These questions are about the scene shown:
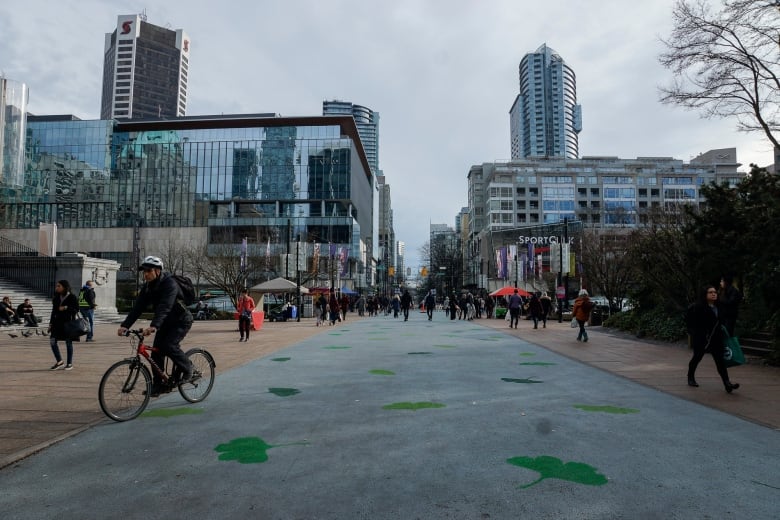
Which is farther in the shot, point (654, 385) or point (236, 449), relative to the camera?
point (654, 385)

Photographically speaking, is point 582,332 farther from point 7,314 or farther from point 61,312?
point 7,314

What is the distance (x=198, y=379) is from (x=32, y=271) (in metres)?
26.6

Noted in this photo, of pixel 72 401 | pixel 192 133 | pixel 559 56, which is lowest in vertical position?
pixel 72 401

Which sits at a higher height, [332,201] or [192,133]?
[192,133]

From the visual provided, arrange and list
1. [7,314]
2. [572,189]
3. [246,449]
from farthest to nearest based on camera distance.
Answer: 1. [572,189]
2. [7,314]
3. [246,449]

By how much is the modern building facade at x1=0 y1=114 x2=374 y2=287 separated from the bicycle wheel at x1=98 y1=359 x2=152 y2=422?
7178cm

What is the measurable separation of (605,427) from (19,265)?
3143 centimetres

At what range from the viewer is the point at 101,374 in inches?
347

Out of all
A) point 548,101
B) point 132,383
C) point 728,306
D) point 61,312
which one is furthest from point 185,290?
point 548,101

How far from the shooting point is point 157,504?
128 inches

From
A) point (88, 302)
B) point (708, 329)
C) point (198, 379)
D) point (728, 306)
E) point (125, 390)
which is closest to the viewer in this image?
point (125, 390)

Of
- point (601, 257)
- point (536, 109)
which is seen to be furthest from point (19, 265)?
point (536, 109)

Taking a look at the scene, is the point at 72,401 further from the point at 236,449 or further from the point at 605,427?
the point at 605,427

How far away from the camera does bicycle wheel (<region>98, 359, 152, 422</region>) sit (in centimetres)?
545
